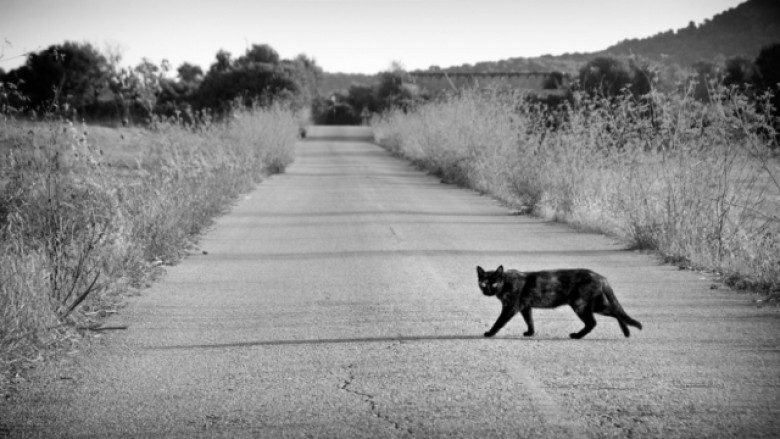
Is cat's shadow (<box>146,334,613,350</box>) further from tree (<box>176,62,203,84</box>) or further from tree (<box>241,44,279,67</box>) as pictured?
tree (<box>176,62,203,84</box>)

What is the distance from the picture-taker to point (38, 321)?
5.93m

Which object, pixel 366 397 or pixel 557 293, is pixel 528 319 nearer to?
pixel 557 293

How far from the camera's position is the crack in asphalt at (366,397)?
4402 millimetres

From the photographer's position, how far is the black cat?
6039 mm

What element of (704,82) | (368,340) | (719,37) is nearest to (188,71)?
(719,37)

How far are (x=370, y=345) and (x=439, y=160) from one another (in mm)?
20425

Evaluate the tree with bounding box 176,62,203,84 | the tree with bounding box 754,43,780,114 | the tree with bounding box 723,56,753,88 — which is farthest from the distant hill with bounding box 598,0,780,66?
the tree with bounding box 176,62,203,84

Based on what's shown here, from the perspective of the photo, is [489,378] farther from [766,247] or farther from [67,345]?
[766,247]

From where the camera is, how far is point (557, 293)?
6125 mm

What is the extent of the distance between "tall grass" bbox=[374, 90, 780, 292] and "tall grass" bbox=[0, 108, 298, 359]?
22.0ft

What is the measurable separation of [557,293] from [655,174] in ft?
22.6

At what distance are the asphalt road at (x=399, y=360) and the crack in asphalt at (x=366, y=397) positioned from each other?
0.04ft

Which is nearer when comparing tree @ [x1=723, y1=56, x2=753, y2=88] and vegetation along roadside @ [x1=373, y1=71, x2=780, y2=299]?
vegetation along roadside @ [x1=373, y1=71, x2=780, y2=299]

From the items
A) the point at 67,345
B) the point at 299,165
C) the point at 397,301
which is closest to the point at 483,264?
the point at 397,301
